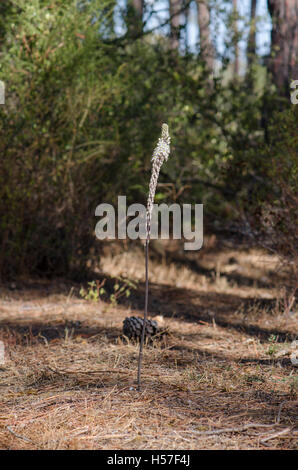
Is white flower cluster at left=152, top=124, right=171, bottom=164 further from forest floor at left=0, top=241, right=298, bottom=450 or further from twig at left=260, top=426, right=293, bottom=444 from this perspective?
twig at left=260, top=426, right=293, bottom=444

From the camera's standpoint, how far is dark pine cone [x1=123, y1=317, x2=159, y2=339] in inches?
142

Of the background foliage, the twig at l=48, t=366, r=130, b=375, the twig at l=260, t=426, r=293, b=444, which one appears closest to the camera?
Answer: the twig at l=260, t=426, r=293, b=444

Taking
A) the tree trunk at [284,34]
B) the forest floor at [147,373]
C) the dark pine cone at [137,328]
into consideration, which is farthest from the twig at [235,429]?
the tree trunk at [284,34]

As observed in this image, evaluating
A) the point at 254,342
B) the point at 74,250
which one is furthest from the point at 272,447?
the point at 74,250

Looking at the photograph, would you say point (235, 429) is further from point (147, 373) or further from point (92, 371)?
point (92, 371)

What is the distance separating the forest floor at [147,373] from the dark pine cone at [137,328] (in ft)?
0.21

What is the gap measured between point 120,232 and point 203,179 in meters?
1.73

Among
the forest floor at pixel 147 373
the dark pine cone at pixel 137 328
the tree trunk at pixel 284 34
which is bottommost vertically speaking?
the forest floor at pixel 147 373

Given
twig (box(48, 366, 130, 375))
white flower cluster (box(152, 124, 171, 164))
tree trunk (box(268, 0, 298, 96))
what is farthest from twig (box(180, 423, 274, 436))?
tree trunk (box(268, 0, 298, 96))

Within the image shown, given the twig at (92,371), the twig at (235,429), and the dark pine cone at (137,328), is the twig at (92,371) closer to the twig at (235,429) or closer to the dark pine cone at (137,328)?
the dark pine cone at (137,328)

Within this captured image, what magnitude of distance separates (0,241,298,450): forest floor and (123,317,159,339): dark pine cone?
0.06 m

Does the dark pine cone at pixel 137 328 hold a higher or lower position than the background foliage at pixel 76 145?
lower

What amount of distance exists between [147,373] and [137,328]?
0.66 metres

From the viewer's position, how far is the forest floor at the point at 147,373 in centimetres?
219
